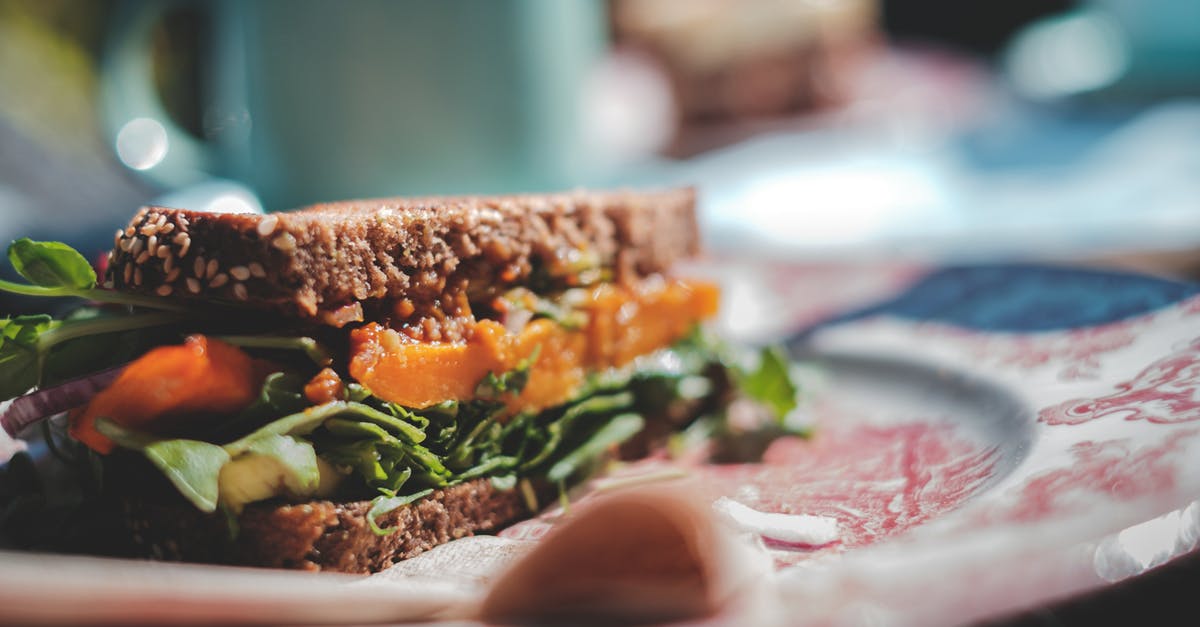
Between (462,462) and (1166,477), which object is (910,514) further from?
(462,462)

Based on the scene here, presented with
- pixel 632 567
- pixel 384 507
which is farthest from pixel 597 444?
pixel 632 567

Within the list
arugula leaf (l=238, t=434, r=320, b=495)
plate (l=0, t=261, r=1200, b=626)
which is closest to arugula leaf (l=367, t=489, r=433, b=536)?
arugula leaf (l=238, t=434, r=320, b=495)

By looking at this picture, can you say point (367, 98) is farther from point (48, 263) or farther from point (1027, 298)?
point (1027, 298)

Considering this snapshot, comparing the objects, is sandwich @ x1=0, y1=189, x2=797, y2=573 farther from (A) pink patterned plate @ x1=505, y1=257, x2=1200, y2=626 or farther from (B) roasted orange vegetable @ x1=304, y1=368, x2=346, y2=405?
(A) pink patterned plate @ x1=505, y1=257, x2=1200, y2=626

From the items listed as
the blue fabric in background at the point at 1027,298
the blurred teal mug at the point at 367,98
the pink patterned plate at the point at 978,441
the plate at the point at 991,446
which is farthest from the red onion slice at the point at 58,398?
the blue fabric in background at the point at 1027,298

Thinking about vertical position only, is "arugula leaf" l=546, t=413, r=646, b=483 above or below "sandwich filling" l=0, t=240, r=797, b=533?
below

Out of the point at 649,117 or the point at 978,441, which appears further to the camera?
the point at 649,117
